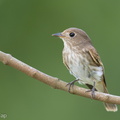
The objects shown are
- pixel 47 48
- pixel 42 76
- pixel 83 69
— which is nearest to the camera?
pixel 42 76

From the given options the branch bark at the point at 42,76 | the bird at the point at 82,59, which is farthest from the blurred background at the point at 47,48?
the branch bark at the point at 42,76

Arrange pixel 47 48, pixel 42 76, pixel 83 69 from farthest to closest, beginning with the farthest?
1. pixel 47 48
2. pixel 83 69
3. pixel 42 76

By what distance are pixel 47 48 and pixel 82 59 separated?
1686 millimetres

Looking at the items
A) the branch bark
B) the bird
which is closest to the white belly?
the bird

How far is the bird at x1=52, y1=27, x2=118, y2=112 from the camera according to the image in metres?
5.03

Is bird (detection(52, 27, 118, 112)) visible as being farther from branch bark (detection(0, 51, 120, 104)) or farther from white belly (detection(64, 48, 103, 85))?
branch bark (detection(0, 51, 120, 104))

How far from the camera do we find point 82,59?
198 inches

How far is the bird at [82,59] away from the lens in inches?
198

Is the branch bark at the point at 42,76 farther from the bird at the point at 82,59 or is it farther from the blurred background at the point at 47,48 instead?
the blurred background at the point at 47,48

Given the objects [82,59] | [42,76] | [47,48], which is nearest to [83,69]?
[82,59]

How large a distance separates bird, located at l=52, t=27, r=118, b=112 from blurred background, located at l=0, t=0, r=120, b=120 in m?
1.03

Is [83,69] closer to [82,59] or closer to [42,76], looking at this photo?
[82,59]

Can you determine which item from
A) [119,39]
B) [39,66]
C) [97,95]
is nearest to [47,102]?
[39,66]

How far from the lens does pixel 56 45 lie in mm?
6969
